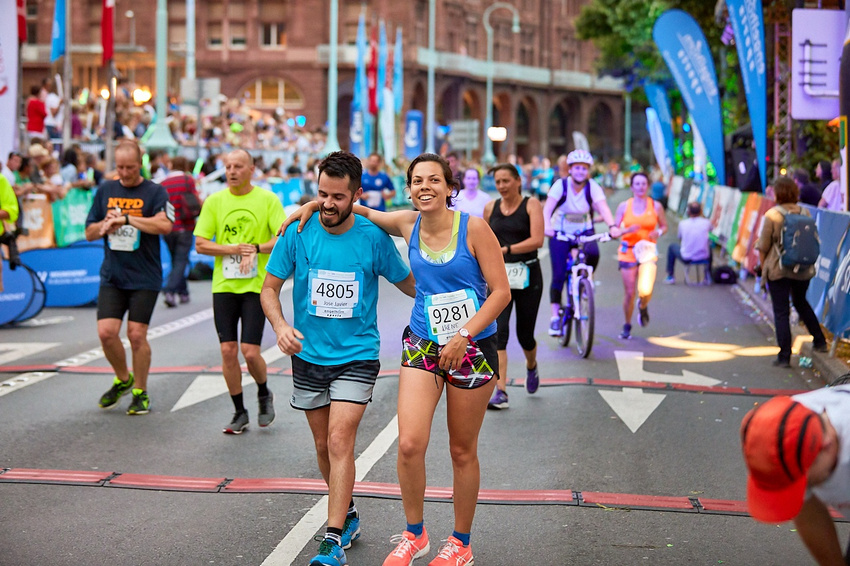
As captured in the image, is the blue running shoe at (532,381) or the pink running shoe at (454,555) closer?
the pink running shoe at (454,555)

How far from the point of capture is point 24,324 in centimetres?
1377

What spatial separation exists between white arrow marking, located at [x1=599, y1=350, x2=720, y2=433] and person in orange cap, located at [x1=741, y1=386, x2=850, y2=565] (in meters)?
4.78

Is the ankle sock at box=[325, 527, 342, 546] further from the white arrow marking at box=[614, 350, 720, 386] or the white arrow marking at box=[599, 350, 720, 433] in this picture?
the white arrow marking at box=[614, 350, 720, 386]

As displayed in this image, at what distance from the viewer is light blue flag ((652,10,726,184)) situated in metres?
22.2

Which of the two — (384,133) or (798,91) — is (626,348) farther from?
(384,133)

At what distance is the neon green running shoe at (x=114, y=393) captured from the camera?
873cm

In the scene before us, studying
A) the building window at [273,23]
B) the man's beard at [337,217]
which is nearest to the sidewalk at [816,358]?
the man's beard at [337,217]

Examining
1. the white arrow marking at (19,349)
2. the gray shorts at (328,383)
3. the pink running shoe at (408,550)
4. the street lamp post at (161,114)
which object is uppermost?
the street lamp post at (161,114)

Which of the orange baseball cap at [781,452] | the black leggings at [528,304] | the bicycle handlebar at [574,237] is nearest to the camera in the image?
the orange baseball cap at [781,452]

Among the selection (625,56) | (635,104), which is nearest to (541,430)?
(625,56)

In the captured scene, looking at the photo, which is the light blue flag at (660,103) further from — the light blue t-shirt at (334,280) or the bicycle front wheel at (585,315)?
the light blue t-shirt at (334,280)

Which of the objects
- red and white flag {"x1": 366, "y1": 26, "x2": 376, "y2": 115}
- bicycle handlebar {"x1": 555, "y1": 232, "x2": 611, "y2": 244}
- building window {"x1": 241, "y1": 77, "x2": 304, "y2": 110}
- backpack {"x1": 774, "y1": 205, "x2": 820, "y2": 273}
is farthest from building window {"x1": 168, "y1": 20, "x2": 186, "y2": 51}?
backpack {"x1": 774, "y1": 205, "x2": 820, "y2": 273}

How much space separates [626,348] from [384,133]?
3004cm

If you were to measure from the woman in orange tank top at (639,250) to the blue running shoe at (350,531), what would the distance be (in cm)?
768
